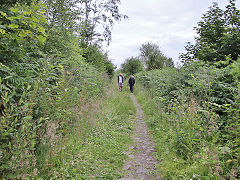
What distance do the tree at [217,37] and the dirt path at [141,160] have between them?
524 cm

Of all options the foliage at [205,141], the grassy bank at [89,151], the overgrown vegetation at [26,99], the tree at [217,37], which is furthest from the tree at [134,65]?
the overgrown vegetation at [26,99]

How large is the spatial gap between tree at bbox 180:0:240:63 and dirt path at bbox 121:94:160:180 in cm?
524

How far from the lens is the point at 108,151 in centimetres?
399

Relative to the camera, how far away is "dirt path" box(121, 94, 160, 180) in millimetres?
3197

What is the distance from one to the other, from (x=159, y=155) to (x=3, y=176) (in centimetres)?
319

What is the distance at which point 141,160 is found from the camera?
3811mm

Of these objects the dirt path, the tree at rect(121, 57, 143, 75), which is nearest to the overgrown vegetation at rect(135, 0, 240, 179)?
the dirt path

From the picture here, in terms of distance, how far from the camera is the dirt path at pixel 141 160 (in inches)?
126

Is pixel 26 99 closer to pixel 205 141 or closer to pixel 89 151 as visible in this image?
pixel 89 151

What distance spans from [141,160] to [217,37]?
795 cm

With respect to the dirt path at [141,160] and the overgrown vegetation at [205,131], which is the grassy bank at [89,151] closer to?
the dirt path at [141,160]

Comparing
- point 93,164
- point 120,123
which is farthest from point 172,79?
point 93,164

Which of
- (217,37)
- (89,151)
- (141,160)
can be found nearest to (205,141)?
(141,160)

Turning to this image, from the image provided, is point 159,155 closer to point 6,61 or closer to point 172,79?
point 6,61
